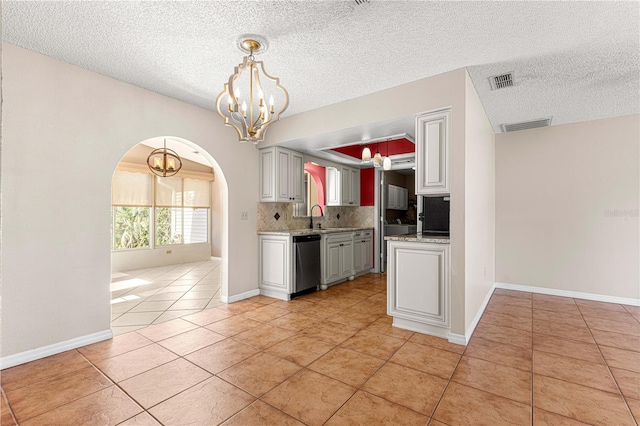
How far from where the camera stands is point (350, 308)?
150 inches

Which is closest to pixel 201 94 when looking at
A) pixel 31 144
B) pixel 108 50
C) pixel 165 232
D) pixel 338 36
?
pixel 108 50

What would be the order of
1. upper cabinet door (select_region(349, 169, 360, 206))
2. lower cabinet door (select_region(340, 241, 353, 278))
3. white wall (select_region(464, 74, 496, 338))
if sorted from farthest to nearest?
1. upper cabinet door (select_region(349, 169, 360, 206))
2. lower cabinet door (select_region(340, 241, 353, 278))
3. white wall (select_region(464, 74, 496, 338))

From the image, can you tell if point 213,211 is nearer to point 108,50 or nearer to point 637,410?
point 108,50

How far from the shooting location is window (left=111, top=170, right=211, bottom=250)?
21.7 ft

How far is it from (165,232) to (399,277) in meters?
6.38

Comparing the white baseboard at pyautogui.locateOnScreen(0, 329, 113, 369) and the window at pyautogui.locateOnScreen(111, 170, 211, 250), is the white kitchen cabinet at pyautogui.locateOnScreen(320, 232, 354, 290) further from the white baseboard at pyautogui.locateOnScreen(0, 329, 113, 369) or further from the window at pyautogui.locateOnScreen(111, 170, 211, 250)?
the window at pyautogui.locateOnScreen(111, 170, 211, 250)

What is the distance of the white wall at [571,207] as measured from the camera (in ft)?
13.3

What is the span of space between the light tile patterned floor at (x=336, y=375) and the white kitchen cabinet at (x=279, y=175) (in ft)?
6.16

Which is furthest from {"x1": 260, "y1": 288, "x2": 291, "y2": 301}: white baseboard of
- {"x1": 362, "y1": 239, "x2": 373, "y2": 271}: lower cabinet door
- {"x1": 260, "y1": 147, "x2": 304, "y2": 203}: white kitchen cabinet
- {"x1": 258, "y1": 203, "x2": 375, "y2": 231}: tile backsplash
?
{"x1": 362, "y1": 239, "x2": 373, "y2": 271}: lower cabinet door

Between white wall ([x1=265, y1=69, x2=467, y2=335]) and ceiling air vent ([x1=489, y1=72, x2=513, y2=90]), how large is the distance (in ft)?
1.55

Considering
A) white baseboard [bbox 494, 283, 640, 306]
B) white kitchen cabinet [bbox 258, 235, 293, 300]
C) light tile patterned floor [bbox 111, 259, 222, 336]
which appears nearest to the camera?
light tile patterned floor [bbox 111, 259, 222, 336]

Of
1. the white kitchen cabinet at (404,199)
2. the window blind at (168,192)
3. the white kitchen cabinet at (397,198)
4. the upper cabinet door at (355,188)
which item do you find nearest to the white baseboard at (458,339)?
the upper cabinet door at (355,188)

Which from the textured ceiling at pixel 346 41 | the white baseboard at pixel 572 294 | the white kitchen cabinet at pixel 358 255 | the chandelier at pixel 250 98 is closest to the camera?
the textured ceiling at pixel 346 41

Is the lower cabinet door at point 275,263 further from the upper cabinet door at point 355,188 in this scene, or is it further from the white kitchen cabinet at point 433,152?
the upper cabinet door at point 355,188
